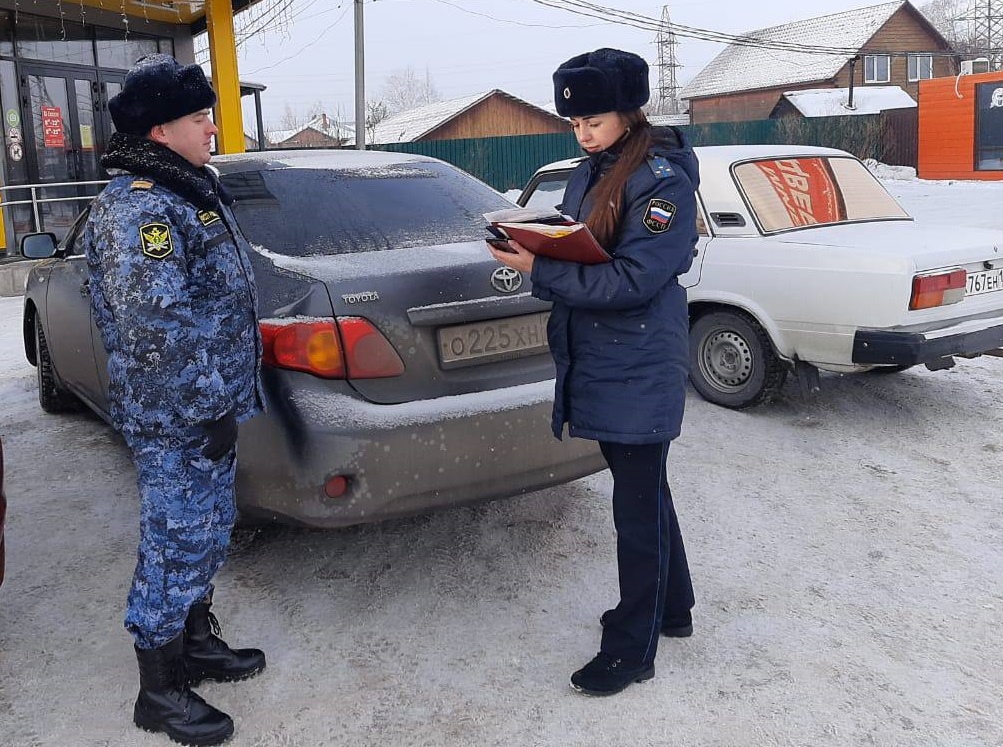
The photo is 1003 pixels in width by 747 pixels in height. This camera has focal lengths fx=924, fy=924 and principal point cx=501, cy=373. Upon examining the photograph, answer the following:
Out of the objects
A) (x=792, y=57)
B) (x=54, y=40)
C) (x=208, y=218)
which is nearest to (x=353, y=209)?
(x=208, y=218)

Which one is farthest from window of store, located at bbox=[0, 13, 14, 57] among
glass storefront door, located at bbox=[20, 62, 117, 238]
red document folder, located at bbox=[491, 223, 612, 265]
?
red document folder, located at bbox=[491, 223, 612, 265]

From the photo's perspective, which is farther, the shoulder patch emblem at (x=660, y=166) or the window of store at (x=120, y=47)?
the window of store at (x=120, y=47)

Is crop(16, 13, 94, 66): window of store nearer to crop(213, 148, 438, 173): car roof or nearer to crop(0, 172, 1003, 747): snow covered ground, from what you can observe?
crop(0, 172, 1003, 747): snow covered ground

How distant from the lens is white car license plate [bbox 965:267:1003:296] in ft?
15.8

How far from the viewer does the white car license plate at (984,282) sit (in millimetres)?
4813

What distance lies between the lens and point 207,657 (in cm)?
279

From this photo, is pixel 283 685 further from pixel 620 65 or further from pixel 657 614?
pixel 620 65

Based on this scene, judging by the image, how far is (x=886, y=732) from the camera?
2.47 metres

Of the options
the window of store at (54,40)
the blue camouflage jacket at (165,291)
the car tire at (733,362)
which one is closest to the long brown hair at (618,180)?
the blue camouflage jacket at (165,291)

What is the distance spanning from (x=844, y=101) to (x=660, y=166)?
1750 inches

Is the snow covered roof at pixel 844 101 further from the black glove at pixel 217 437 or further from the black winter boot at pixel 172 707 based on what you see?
the black winter boot at pixel 172 707

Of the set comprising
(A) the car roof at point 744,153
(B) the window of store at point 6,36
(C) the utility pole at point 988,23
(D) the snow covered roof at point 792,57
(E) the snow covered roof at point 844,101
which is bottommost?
(A) the car roof at point 744,153

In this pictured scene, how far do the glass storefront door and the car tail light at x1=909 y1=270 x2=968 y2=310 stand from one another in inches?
467

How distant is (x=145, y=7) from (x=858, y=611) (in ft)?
44.4
